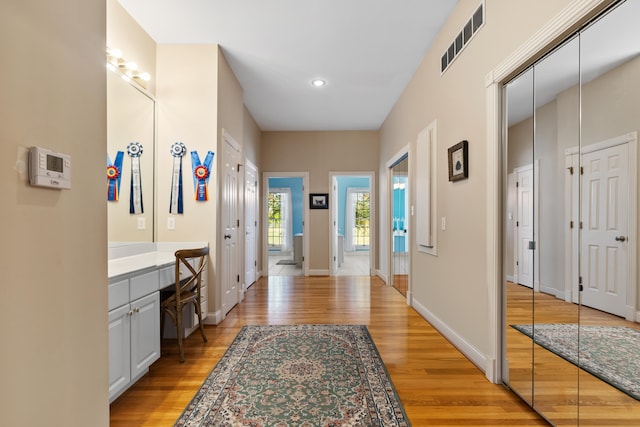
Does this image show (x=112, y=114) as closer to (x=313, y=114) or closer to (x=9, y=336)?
(x=9, y=336)

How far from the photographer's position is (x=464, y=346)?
8.64 ft

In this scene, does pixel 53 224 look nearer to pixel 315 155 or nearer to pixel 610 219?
pixel 610 219

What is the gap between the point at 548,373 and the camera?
1761mm

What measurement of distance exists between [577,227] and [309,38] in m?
2.82

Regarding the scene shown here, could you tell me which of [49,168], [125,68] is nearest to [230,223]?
[125,68]

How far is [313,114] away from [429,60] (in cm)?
243

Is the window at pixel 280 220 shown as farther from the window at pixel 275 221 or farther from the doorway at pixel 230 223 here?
the doorway at pixel 230 223

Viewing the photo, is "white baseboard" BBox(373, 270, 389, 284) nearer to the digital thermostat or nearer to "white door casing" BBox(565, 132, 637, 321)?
"white door casing" BBox(565, 132, 637, 321)

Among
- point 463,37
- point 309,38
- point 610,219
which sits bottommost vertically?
point 610,219

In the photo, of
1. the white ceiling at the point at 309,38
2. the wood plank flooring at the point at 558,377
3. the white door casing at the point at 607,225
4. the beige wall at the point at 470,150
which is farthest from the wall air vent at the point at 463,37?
the wood plank flooring at the point at 558,377

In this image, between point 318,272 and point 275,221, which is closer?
point 318,272

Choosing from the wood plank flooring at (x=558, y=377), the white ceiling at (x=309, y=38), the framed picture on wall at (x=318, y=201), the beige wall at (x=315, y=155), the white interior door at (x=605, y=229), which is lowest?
the wood plank flooring at (x=558, y=377)

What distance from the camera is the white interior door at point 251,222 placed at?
5176 millimetres

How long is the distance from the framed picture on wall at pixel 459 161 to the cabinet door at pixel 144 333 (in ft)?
8.41
